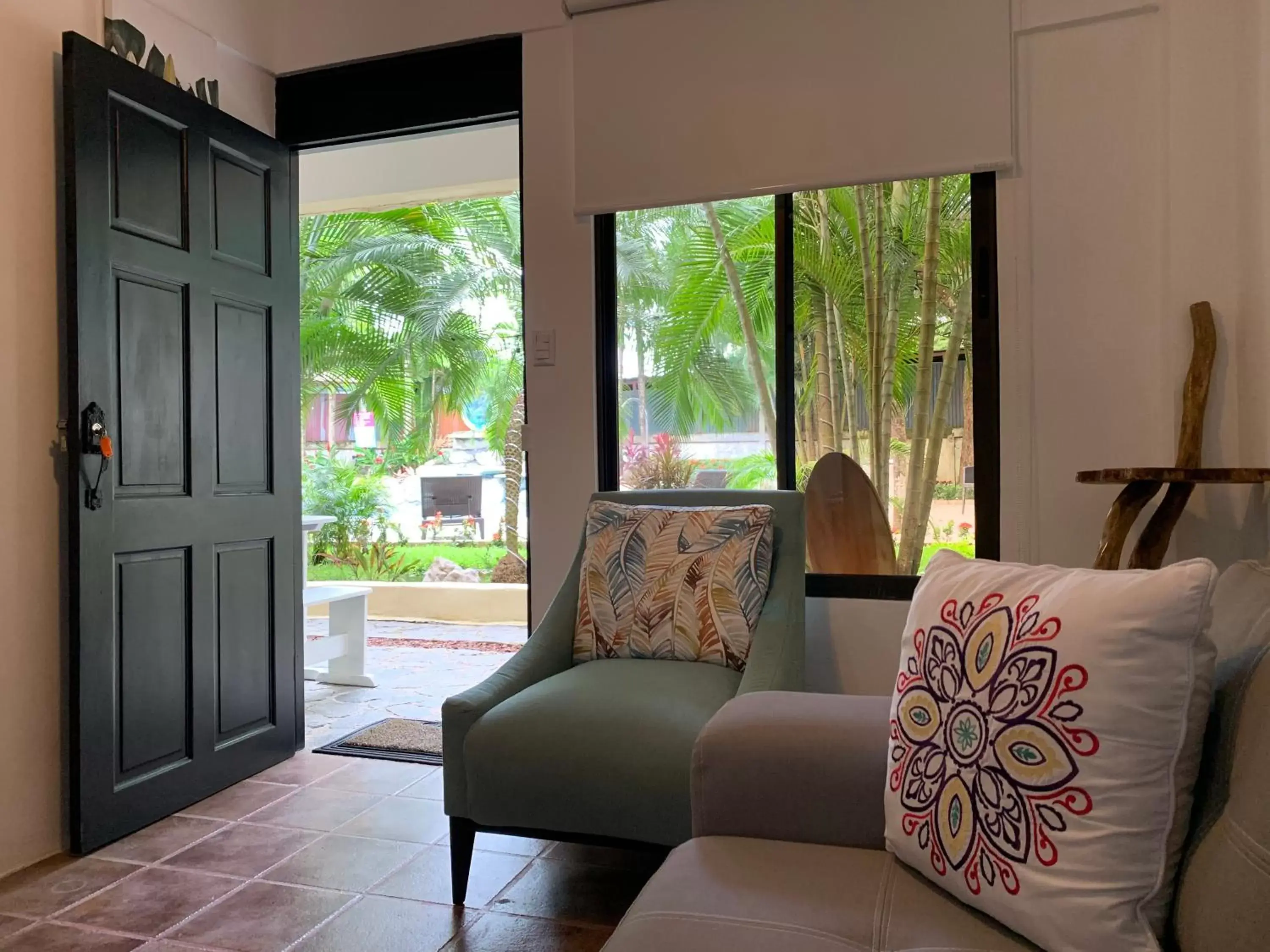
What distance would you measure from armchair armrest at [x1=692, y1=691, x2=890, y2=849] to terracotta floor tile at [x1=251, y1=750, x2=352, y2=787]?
197cm

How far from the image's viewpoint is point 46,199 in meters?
2.45

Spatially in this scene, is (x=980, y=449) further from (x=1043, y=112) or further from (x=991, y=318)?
(x=1043, y=112)

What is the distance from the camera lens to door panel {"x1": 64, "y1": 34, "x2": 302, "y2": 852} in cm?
241

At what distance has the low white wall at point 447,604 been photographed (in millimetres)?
6867

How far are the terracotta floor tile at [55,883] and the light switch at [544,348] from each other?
1.79 m

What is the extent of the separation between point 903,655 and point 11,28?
2559 mm

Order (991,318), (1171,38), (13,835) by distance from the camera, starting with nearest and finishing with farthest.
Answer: (13,835) → (1171,38) → (991,318)

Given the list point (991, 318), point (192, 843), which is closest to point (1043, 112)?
point (991, 318)

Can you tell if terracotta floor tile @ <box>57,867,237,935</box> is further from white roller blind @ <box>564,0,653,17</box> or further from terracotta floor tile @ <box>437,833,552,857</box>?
white roller blind @ <box>564,0,653,17</box>

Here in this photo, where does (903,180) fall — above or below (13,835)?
above

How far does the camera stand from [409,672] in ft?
15.6

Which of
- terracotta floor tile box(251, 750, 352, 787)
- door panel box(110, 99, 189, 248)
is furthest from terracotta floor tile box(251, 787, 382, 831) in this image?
door panel box(110, 99, 189, 248)

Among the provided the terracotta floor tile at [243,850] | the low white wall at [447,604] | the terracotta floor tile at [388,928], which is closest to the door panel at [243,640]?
the terracotta floor tile at [243,850]

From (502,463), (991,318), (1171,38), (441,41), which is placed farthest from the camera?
(502,463)
